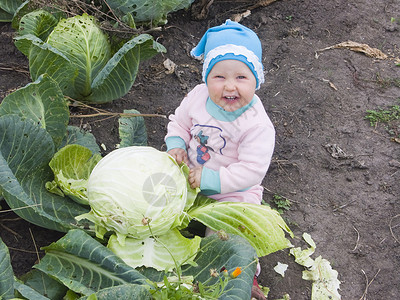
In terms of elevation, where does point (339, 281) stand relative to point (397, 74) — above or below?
below

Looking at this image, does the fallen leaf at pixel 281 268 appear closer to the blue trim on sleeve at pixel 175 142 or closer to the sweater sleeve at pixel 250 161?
the sweater sleeve at pixel 250 161

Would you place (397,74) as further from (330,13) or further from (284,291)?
(284,291)

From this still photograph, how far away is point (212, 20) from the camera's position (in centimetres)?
509

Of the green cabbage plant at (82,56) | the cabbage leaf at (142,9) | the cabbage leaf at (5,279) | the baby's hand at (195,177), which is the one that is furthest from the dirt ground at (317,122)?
the baby's hand at (195,177)

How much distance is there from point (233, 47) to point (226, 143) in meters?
0.58

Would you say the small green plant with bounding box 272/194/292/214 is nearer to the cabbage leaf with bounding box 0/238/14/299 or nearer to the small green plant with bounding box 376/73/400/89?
the small green plant with bounding box 376/73/400/89

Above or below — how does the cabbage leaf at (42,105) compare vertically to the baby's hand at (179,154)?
above

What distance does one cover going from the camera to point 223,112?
2953mm

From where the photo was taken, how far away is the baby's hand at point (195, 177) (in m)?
2.93

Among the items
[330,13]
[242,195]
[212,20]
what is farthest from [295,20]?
[242,195]

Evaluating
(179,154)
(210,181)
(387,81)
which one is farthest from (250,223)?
(387,81)

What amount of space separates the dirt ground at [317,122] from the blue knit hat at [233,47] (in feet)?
3.99

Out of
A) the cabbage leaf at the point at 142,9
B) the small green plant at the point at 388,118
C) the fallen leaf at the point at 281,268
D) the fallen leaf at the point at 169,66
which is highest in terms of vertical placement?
the cabbage leaf at the point at 142,9

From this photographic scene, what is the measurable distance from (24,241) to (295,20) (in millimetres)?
3554
